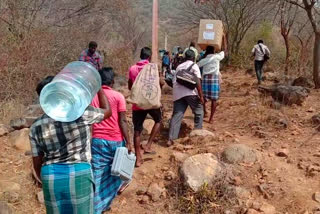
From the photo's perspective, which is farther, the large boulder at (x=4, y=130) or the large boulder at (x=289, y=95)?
the large boulder at (x=289, y=95)

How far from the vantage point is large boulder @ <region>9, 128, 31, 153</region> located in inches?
187

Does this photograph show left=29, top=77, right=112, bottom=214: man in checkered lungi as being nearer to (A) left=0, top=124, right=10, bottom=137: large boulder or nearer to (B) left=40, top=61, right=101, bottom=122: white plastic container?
(B) left=40, top=61, right=101, bottom=122: white plastic container

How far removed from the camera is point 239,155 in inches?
162

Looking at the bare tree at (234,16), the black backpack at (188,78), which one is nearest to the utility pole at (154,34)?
the black backpack at (188,78)

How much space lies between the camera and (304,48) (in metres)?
11.6

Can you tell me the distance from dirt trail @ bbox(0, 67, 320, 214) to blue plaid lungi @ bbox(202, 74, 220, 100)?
48 cm

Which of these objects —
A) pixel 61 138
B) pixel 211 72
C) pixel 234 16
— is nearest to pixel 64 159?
pixel 61 138

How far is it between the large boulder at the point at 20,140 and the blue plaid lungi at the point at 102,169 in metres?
1.92

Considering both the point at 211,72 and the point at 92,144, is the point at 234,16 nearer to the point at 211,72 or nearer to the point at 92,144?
the point at 211,72

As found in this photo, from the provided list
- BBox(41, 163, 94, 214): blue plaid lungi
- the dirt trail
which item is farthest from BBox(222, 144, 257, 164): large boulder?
BBox(41, 163, 94, 214): blue plaid lungi

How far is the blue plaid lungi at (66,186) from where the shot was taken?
238 centimetres

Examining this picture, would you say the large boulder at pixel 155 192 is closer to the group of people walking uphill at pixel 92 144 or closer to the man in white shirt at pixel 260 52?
the group of people walking uphill at pixel 92 144

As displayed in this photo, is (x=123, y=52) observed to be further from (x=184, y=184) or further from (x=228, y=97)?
(x=184, y=184)

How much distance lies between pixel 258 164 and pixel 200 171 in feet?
2.42
